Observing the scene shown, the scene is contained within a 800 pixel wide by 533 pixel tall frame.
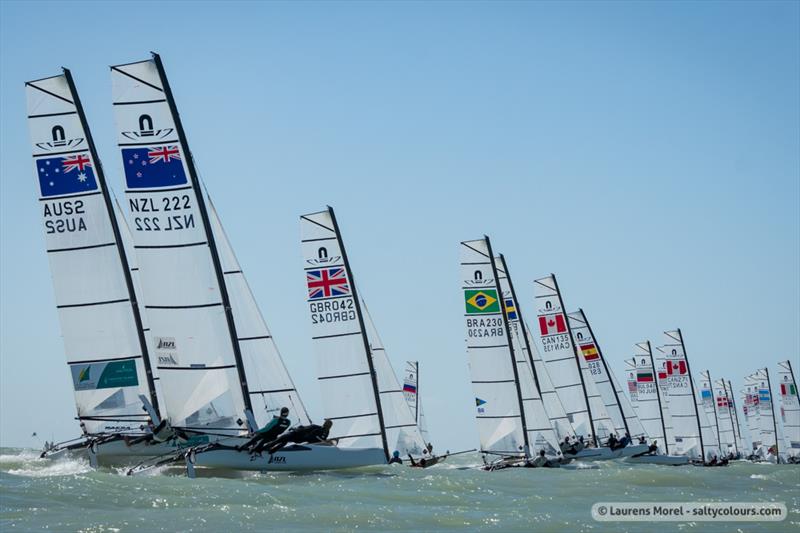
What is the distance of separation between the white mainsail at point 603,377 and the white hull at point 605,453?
169 inches

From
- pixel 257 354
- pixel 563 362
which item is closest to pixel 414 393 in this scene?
pixel 563 362

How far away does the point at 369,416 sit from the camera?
24125 millimetres

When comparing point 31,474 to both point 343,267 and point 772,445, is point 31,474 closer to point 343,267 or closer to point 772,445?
point 343,267

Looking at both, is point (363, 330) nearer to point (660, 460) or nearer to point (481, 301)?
point (481, 301)

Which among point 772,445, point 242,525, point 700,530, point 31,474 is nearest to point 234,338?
point 31,474

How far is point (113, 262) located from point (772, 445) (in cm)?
4242

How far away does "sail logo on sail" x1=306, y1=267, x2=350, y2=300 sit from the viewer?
2470 centimetres

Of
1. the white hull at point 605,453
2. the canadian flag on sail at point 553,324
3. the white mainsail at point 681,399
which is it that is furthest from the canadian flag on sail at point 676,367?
the canadian flag on sail at point 553,324

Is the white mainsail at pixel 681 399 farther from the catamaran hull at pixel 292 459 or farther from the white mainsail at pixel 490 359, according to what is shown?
the catamaran hull at pixel 292 459

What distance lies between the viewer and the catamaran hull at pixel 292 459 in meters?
18.5

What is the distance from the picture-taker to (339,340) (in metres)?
24.5

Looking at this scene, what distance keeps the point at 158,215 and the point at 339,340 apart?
567cm

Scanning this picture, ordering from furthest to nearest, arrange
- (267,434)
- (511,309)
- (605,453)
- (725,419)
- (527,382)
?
(725,419) < (511,309) < (605,453) < (527,382) < (267,434)

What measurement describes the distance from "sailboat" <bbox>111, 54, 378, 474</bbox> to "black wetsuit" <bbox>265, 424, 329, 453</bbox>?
974mm
